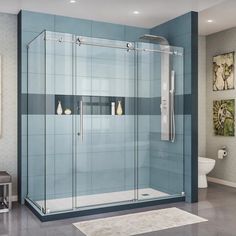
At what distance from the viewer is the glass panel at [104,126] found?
14.5 ft

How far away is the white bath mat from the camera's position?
3.63 metres

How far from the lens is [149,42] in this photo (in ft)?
17.6

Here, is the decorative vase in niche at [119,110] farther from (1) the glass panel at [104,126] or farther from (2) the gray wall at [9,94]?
(2) the gray wall at [9,94]

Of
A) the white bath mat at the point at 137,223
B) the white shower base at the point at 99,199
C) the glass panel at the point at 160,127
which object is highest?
the glass panel at the point at 160,127

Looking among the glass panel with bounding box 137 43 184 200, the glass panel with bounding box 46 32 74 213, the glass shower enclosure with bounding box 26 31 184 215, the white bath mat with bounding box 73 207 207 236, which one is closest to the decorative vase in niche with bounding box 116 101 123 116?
the glass shower enclosure with bounding box 26 31 184 215

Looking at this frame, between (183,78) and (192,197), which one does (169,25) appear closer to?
(183,78)

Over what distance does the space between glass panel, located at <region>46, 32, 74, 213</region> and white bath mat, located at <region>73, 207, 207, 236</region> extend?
0.54 m

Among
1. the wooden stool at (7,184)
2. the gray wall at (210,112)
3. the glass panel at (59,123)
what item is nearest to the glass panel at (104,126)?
the glass panel at (59,123)

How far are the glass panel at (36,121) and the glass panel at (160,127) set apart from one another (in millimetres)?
1419

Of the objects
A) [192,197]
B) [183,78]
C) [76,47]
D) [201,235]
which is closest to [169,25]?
[183,78]

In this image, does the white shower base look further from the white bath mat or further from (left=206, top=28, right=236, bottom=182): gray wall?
(left=206, top=28, right=236, bottom=182): gray wall

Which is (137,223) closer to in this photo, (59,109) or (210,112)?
(59,109)

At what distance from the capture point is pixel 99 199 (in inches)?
178

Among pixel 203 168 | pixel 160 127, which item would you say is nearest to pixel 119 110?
pixel 160 127
